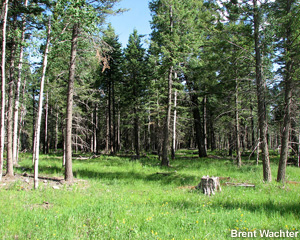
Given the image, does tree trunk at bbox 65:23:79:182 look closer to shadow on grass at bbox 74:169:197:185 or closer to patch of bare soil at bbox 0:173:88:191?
patch of bare soil at bbox 0:173:88:191

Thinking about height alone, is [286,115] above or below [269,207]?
above

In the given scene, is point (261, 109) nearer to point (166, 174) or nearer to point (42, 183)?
point (166, 174)

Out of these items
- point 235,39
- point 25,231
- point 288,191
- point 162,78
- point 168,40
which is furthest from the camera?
point 162,78

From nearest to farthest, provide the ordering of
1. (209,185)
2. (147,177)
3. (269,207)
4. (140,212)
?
(140,212) < (269,207) < (209,185) < (147,177)

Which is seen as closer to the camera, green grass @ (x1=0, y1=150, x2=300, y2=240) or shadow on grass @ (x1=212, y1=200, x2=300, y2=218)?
green grass @ (x1=0, y1=150, x2=300, y2=240)

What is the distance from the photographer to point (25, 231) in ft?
15.0

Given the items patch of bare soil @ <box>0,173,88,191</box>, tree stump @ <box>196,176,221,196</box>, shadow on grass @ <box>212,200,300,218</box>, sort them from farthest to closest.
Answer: patch of bare soil @ <box>0,173,88,191</box>, tree stump @ <box>196,176,221,196</box>, shadow on grass @ <box>212,200,300,218</box>

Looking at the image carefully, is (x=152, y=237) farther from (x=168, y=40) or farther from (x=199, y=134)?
(x=199, y=134)

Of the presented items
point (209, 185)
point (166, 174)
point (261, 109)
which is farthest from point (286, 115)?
point (166, 174)

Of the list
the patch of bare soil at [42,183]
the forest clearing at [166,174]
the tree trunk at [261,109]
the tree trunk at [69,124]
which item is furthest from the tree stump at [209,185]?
the tree trunk at [69,124]

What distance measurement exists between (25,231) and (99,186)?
4.93m

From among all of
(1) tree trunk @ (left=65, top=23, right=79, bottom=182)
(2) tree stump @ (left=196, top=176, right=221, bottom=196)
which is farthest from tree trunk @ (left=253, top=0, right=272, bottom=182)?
(1) tree trunk @ (left=65, top=23, right=79, bottom=182)

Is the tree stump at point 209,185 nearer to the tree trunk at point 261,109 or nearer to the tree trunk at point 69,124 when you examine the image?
the tree trunk at point 261,109

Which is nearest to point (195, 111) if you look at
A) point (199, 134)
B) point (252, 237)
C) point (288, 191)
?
point (199, 134)
